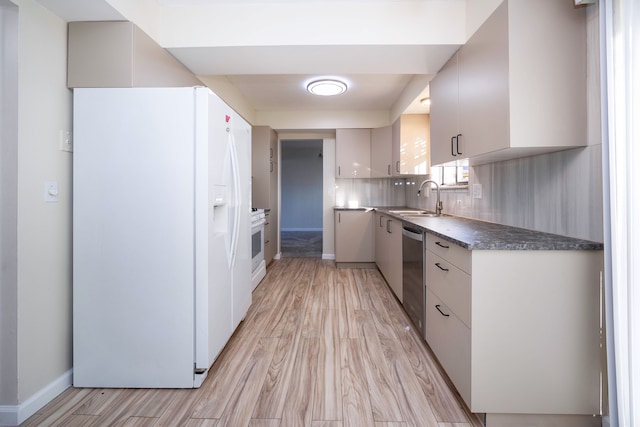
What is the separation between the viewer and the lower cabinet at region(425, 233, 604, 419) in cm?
131

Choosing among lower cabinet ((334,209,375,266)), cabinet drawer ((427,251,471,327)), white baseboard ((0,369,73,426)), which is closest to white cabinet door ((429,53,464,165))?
cabinet drawer ((427,251,471,327))

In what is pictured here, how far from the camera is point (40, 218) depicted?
4.93 feet

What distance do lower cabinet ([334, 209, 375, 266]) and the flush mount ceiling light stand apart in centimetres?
166

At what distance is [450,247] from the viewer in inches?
62.5

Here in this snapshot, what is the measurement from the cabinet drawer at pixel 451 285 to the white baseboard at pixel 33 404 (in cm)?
213

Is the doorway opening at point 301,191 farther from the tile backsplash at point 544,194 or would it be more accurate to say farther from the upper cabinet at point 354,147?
the tile backsplash at point 544,194

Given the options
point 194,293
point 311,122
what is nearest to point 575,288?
point 194,293

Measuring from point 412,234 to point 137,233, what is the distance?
185 centimetres

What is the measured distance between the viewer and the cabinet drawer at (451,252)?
1393 millimetres

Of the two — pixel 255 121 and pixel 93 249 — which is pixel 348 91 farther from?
pixel 93 249

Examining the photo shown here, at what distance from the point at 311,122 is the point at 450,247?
353cm

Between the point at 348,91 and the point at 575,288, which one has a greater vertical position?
the point at 348,91

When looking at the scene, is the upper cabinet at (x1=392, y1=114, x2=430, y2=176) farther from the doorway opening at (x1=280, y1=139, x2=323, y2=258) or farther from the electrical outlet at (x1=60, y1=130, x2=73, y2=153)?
the doorway opening at (x1=280, y1=139, x2=323, y2=258)

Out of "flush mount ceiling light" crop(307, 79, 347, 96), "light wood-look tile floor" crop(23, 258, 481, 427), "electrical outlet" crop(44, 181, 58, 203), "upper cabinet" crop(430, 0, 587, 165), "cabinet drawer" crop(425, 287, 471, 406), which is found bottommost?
"light wood-look tile floor" crop(23, 258, 481, 427)
